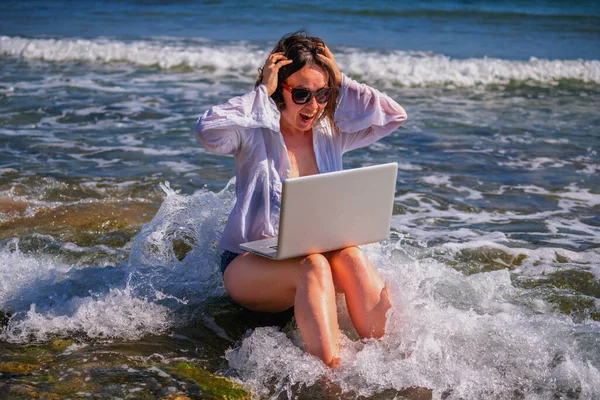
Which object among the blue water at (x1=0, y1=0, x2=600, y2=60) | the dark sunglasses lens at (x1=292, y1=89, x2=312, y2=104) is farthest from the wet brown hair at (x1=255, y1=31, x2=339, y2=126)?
the blue water at (x1=0, y1=0, x2=600, y2=60)

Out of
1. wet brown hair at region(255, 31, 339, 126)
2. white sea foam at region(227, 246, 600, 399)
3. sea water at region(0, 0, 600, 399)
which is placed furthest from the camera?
wet brown hair at region(255, 31, 339, 126)

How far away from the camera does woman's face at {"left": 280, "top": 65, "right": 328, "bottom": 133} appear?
14.1 feet

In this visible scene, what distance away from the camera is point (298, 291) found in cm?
408

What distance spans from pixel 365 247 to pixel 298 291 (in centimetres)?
145

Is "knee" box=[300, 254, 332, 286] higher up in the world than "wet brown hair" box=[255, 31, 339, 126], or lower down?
lower down

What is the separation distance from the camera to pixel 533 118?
1118 centimetres

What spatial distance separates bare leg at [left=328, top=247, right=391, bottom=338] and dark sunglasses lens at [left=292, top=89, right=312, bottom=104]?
0.83 meters

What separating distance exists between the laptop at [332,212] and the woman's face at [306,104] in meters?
0.65

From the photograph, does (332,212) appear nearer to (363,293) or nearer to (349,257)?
(349,257)

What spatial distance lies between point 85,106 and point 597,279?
25.2 feet

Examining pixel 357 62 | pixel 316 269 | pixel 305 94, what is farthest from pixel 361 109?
pixel 357 62

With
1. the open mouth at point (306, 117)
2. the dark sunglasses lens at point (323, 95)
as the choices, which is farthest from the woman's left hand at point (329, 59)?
the open mouth at point (306, 117)

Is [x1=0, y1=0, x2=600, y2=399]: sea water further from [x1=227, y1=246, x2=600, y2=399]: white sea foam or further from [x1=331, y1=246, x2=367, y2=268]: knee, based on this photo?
[x1=331, y1=246, x2=367, y2=268]: knee

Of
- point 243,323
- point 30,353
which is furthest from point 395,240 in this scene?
point 30,353
